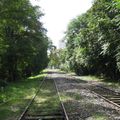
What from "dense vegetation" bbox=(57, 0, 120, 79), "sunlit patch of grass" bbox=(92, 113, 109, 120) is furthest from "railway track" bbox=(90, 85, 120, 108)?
"dense vegetation" bbox=(57, 0, 120, 79)

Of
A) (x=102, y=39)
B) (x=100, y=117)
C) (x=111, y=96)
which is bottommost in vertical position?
(x=100, y=117)

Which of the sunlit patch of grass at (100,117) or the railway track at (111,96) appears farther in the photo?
the railway track at (111,96)

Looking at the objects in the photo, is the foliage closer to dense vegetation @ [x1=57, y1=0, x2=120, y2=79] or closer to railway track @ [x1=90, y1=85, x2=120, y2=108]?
dense vegetation @ [x1=57, y1=0, x2=120, y2=79]

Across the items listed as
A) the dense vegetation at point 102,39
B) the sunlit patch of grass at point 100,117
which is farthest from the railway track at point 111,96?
the dense vegetation at point 102,39

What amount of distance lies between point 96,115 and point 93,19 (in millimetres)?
25944

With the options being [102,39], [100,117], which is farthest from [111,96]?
[102,39]

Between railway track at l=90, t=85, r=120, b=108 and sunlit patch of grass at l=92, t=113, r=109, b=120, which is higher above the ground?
railway track at l=90, t=85, r=120, b=108

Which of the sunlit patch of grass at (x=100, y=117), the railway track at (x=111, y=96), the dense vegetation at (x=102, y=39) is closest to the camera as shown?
the sunlit patch of grass at (x=100, y=117)

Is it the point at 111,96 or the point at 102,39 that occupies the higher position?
A: the point at 102,39

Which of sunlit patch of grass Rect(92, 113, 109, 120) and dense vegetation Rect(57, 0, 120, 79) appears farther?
dense vegetation Rect(57, 0, 120, 79)

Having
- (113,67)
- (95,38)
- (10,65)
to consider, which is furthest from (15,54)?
(113,67)

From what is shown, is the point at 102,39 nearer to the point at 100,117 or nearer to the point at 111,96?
the point at 111,96

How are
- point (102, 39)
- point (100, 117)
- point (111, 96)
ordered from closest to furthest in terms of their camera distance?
point (100, 117) < point (111, 96) < point (102, 39)

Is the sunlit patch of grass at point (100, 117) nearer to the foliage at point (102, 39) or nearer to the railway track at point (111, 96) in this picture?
the railway track at point (111, 96)
